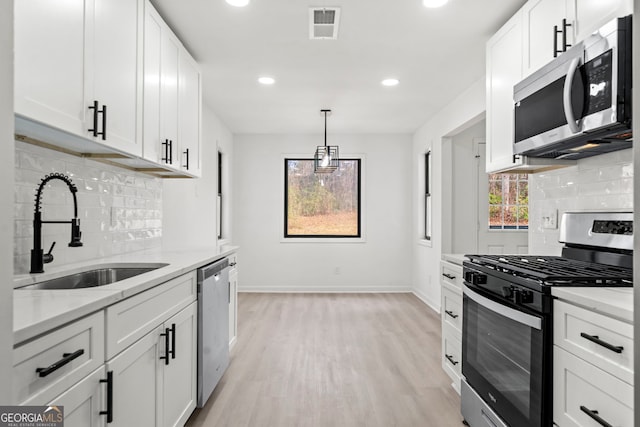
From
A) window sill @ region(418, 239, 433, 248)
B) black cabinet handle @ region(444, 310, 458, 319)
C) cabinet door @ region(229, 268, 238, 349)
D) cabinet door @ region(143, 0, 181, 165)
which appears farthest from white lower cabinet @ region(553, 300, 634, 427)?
window sill @ region(418, 239, 433, 248)

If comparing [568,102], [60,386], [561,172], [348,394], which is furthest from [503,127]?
[60,386]

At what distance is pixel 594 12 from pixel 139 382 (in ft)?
8.26

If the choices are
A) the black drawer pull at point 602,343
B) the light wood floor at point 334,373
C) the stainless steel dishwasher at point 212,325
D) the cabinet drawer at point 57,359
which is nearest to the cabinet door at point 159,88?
the stainless steel dishwasher at point 212,325

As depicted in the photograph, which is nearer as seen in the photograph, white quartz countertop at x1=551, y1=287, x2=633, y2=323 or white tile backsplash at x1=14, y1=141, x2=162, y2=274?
white quartz countertop at x1=551, y1=287, x2=633, y2=323

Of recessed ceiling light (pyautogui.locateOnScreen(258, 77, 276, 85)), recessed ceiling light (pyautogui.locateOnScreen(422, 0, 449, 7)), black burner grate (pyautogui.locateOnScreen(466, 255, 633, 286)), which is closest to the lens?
black burner grate (pyautogui.locateOnScreen(466, 255, 633, 286))

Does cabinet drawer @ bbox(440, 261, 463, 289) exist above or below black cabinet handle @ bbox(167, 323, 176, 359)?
above

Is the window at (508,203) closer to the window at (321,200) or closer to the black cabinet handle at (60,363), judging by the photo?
the window at (321,200)

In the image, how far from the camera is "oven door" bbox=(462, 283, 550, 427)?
1.62 m

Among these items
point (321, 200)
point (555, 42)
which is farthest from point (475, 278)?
point (321, 200)

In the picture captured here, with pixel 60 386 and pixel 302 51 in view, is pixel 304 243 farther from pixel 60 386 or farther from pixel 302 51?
pixel 60 386

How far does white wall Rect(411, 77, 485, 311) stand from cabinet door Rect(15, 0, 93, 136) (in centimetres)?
332

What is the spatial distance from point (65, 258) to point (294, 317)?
3.11 meters

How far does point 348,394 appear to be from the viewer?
2752 millimetres

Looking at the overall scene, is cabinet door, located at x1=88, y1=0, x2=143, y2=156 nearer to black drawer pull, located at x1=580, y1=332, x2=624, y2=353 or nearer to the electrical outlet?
black drawer pull, located at x1=580, y1=332, x2=624, y2=353
